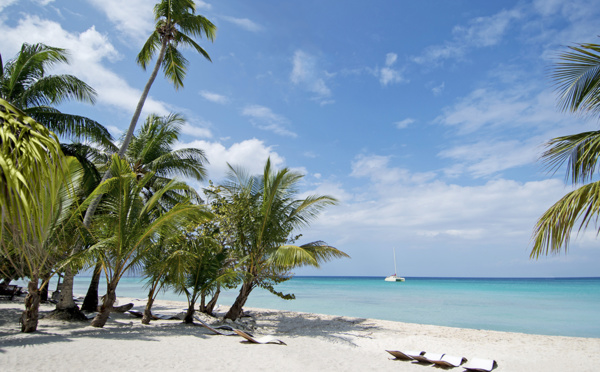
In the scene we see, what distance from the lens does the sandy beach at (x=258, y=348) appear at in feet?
16.6

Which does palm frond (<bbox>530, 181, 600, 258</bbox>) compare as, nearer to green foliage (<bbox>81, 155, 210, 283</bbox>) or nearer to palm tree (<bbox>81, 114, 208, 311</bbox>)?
green foliage (<bbox>81, 155, 210, 283</bbox>)

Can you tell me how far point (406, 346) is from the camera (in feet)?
25.6

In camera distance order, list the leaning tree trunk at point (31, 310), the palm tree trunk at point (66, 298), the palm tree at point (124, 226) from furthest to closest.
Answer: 1. the palm tree trunk at point (66, 298)
2. the palm tree at point (124, 226)
3. the leaning tree trunk at point (31, 310)

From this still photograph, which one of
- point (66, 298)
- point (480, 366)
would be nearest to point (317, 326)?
point (480, 366)

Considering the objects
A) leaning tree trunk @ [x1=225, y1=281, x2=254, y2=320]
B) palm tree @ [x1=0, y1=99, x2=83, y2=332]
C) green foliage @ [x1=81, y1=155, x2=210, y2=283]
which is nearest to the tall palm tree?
green foliage @ [x1=81, y1=155, x2=210, y2=283]

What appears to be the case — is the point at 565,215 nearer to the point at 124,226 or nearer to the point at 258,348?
the point at 258,348

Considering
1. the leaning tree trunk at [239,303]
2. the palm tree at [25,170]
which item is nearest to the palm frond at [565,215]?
the palm tree at [25,170]

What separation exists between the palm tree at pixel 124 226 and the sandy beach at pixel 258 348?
4.11 feet

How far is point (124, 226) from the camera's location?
300 inches

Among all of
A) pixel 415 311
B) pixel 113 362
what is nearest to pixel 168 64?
pixel 113 362

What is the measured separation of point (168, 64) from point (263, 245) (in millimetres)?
6865

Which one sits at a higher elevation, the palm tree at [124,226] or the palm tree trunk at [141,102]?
the palm tree trunk at [141,102]

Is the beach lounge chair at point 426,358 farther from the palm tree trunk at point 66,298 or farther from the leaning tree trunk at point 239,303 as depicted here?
the palm tree trunk at point 66,298

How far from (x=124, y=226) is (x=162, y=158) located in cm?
549
